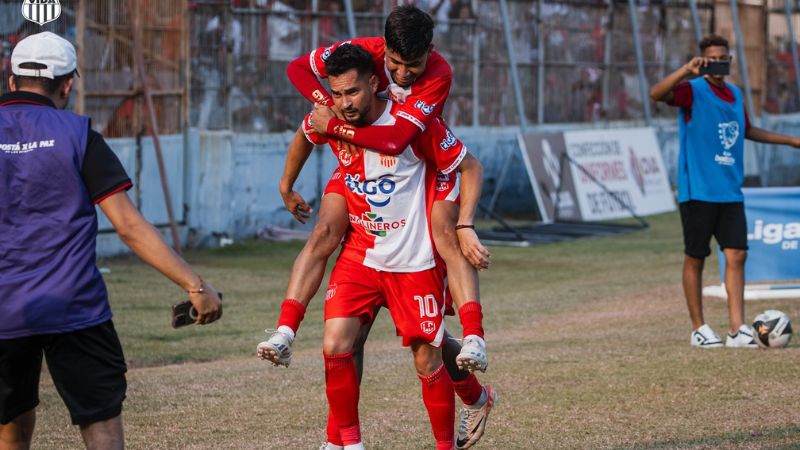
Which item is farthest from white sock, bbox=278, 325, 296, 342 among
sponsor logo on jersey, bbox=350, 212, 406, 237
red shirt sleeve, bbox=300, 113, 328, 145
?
red shirt sleeve, bbox=300, 113, 328, 145

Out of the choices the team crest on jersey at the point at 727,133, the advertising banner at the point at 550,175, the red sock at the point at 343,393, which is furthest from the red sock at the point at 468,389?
the advertising banner at the point at 550,175

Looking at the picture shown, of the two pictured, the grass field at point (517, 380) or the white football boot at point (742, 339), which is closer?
the grass field at point (517, 380)

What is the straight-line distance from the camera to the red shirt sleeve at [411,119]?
6453 millimetres

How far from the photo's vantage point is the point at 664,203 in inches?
1024

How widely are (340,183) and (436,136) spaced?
0.57 metres

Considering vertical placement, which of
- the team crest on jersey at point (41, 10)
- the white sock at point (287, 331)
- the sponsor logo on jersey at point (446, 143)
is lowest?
the white sock at point (287, 331)

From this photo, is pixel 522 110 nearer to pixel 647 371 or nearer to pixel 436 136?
pixel 647 371

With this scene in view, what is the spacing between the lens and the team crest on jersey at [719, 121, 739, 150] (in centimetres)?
1079

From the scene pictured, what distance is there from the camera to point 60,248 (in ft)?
16.8

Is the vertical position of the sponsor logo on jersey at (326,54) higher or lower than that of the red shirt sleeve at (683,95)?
higher

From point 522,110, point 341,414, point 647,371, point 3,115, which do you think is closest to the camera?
point 3,115

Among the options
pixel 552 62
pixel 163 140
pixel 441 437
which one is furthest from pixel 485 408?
pixel 552 62

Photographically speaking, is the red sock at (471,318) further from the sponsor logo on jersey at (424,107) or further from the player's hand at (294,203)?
the player's hand at (294,203)

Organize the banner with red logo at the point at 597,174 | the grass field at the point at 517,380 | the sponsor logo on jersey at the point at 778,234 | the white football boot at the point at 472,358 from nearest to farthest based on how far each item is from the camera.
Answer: the white football boot at the point at 472,358, the grass field at the point at 517,380, the sponsor logo on jersey at the point at 778,234, the banner with red logo at the point at 597,174
